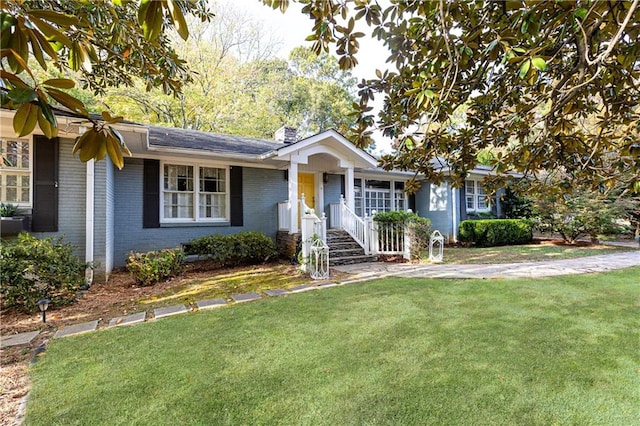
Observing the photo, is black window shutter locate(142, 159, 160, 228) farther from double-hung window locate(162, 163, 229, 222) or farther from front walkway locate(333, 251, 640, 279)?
front walkway locate(333, 251, 640, 279)

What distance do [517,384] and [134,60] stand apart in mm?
5178

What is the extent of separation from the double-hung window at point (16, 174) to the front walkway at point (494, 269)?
22.7 ft

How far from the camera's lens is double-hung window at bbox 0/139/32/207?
236 inches

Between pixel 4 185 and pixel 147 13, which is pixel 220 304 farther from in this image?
pixel 4 185

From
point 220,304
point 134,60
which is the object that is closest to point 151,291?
point 220,304

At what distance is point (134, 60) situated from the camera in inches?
143

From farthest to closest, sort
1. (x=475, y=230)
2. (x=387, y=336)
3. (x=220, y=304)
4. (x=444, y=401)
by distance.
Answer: (x=475, y=230) → (x=220, y=304) → (x=387, y=336) → (x=444, y=401)

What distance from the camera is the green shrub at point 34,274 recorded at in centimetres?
449

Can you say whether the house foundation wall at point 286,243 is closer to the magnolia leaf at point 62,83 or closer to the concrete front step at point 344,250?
the concrete front step at point 344,250

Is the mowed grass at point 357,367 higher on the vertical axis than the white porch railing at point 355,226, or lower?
lower

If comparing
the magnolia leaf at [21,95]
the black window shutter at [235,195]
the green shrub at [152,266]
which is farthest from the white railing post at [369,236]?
the magnolia leaf at [21,95]

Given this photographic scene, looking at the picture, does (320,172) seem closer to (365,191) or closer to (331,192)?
(331,192)

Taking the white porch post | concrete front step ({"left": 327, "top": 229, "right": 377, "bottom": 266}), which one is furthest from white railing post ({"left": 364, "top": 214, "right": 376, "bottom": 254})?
the white porch post

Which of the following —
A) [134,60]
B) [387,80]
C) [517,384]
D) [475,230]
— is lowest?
[517,384]
